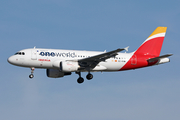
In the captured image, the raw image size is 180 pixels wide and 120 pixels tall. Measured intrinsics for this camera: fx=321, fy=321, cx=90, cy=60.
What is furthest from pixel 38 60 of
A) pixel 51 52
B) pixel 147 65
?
pixel 147 65

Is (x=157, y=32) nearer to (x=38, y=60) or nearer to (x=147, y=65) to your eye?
(x=147, y=65)

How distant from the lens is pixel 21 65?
41625 millimetres

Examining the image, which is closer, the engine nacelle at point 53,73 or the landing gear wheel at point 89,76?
the landing gear wheel at point 89,76

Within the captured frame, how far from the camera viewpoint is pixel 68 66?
4156 cm

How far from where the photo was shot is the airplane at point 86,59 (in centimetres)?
4156

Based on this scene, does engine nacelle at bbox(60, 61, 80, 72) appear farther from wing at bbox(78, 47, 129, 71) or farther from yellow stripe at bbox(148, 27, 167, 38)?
yellow stripe at bbox(148, 27, 167, 38)

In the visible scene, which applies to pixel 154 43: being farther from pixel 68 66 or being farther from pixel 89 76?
pixel 68 66

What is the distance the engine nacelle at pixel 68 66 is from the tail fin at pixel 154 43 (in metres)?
10.4

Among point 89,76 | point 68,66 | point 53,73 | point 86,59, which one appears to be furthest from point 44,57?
point 89,76

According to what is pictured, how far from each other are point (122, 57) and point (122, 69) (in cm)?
173

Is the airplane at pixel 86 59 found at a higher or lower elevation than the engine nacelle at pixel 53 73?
higher

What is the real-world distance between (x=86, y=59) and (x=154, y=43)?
12665 mm

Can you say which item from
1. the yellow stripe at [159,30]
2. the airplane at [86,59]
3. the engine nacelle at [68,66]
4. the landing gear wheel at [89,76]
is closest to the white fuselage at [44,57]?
the airplane at [86,59]

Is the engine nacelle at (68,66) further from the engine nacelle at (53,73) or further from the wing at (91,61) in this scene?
the engine nacelle at (53,73)
